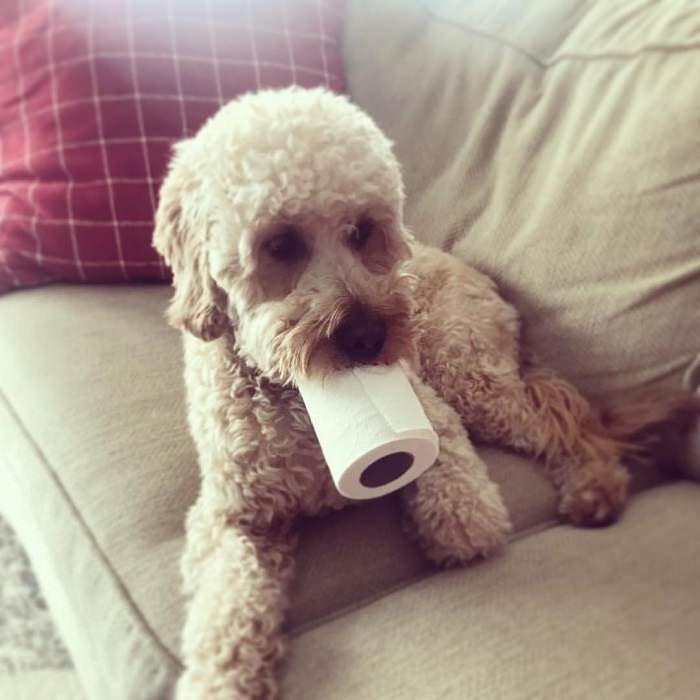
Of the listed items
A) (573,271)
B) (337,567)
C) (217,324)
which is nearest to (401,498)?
(337,567)

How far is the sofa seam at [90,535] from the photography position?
3.18 feet

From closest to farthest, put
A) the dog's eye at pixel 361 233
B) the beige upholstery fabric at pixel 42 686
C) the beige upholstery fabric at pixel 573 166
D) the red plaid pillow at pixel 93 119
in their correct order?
the dog's eye at pixel 361 233, the beige upholstery fabric at pixel 573 166, the beige upholstery fabric at pixel 42 686, the red plaid pillow at pixel 93 119

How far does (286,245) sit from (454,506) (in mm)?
439

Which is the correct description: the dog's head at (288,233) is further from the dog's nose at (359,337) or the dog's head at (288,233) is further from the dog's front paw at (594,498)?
the dog's front paw at (594,498)

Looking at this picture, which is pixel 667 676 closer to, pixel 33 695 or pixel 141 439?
pixel 141 439

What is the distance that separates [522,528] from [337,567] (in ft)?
1.01

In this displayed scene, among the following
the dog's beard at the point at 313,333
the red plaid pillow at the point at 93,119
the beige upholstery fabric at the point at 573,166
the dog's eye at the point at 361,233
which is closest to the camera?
the dog's beard at the point at 313,333

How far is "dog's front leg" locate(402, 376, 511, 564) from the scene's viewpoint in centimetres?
105

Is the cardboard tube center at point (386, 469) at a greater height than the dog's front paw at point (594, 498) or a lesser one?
greater

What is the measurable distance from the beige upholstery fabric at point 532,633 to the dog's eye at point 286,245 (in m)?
0.49

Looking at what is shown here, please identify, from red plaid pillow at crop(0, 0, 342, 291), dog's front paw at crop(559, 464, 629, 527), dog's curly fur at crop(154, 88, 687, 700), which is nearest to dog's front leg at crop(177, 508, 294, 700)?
dog's curly fur at crop(154, 88, 687, 700)

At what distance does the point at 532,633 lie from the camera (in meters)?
0.93

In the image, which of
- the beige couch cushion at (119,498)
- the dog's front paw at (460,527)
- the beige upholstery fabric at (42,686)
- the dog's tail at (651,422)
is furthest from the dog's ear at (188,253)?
the beige upholstery fabric at (42,686)

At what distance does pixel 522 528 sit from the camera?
117cm
